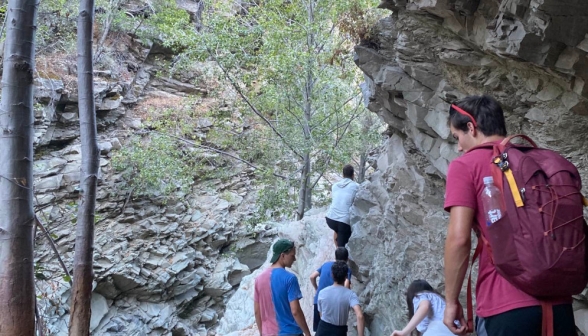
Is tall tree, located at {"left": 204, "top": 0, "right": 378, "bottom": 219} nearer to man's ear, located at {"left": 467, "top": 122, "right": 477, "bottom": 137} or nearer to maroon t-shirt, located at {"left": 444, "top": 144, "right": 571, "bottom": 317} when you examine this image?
man's ear, located at {"left": 467, "top": 122, "right": 477, "bottom": 137}

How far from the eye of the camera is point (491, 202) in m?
1.73

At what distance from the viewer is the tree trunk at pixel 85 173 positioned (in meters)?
3.78

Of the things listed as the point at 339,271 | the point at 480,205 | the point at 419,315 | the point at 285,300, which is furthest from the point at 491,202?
the point at 339,271

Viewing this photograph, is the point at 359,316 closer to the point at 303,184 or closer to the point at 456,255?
the point at 456,255

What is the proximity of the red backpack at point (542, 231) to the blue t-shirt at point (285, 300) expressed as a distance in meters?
2.65

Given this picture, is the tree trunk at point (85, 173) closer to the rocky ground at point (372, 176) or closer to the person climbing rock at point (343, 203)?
the rocky ground at point (372, 176)

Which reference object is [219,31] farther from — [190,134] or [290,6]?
[190,134]

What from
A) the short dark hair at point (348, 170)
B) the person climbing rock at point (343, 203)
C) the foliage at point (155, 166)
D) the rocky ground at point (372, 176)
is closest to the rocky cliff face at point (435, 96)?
the rocky ground at point (372, 176)

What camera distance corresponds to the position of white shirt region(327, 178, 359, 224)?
7.98 m

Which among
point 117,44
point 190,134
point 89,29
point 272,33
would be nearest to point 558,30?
point 89,29

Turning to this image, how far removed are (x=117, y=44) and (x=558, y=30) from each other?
19.3m

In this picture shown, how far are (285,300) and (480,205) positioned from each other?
8.73 feet

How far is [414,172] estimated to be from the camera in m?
6.62

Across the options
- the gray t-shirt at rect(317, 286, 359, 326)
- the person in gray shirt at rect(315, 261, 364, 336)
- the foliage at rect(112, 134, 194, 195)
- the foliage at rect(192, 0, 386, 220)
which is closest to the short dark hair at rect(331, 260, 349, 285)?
the person in gray shirt at rect(315, 261, 364, 336)
